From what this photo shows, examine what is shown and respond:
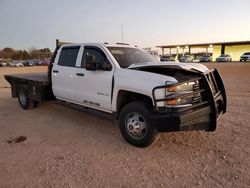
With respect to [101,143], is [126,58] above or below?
above

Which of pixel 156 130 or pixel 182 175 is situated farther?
pixel 156 130

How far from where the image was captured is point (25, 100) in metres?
7.44

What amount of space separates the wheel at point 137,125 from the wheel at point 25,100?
407 cm

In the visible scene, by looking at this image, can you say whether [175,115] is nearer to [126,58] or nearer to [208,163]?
[208,163]

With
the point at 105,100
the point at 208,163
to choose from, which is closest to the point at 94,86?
the point at 105,100

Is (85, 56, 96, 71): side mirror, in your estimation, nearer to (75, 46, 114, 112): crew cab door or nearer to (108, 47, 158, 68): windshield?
(75, 46, 114, 112): crew cab door

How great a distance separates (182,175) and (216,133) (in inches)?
76.7

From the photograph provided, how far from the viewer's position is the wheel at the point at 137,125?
13.1ft

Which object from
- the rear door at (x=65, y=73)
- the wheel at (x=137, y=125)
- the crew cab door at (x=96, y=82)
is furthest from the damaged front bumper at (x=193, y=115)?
the rear door at (x=65, y=73)

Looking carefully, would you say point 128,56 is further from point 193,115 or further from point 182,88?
point 193,115

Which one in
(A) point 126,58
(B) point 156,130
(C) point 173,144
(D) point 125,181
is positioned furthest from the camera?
(A) point 126,58

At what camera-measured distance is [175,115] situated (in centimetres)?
367

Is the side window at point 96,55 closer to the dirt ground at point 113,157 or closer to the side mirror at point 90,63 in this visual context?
the side mirror at point 90,63

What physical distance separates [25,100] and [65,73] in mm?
2481
